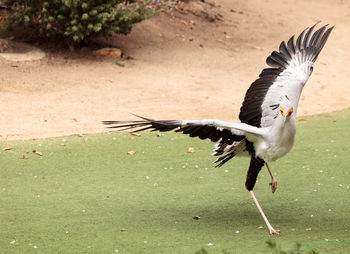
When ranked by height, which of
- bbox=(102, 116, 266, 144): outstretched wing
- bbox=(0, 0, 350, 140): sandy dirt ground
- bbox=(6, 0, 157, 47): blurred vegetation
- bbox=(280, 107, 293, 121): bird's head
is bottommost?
bbox=(0, 0, 350, 140): sandy dirt ground

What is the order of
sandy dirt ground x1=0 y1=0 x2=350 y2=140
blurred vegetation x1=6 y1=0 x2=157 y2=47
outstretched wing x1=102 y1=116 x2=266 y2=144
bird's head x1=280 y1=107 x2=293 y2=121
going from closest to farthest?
outstretched wing x1=102 y1=116 x2=266 y2=144 → bird's head x1=280 y1=107 x2=293 y2=121 → sandy dirt ground x1=0 y1=0 x2=350 y2=140 → blurred vegetation x1=6 y1=0 x2=157 y2=47

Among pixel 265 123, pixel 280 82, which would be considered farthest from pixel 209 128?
pixel 280 82

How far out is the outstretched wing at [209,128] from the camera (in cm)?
435

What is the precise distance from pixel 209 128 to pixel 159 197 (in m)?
1.20

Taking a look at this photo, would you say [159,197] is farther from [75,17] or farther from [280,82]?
[75,17]

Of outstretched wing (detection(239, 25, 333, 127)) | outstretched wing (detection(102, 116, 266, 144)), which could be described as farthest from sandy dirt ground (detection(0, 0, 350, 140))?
outstretched wing (detection(102, 116, 266, 144))

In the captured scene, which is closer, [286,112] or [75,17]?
[286,112]

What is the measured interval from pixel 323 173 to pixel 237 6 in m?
9.43

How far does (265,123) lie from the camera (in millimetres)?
4891

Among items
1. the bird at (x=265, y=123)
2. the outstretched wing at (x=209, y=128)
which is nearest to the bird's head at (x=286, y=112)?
the bird at (x=265, y=123)

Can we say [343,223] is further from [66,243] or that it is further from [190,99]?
[190,99]

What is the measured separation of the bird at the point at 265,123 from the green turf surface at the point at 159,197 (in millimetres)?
375

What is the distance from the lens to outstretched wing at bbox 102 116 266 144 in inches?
171

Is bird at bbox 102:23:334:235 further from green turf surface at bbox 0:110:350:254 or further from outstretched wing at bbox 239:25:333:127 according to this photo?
green turf surface at bbox 0:110:350:254
